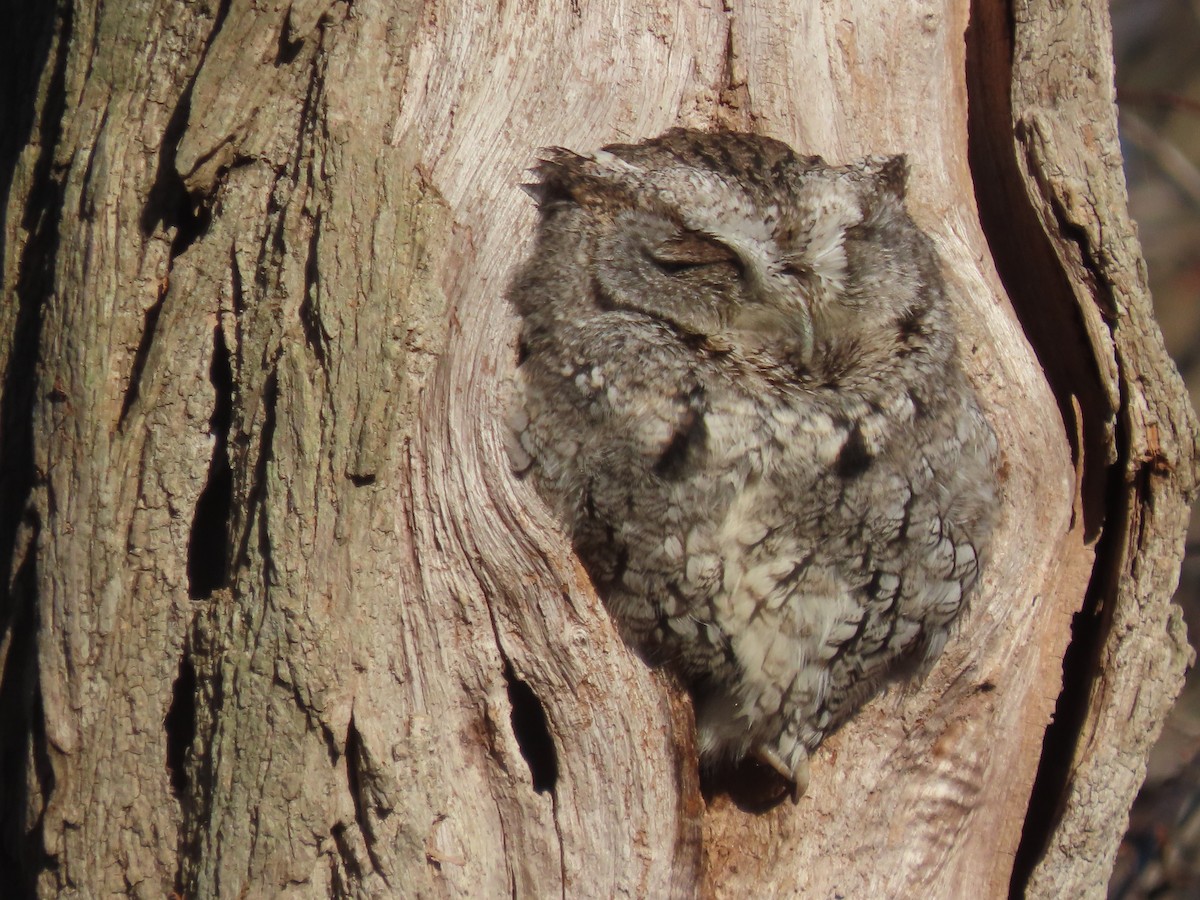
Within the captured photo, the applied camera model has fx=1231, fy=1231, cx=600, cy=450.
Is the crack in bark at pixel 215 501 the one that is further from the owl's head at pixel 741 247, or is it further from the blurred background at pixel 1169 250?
the blurred background at pixel 1169 250

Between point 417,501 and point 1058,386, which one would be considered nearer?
point 417,501

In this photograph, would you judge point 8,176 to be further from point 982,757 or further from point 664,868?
point 982,757

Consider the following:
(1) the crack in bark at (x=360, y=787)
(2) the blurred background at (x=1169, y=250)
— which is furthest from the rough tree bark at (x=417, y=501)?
(2) the blurred background at (x=1169, y=250)

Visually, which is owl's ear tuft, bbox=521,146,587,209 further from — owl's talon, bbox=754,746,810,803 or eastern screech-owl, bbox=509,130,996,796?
owl's talon, bbox=754,746,810,803

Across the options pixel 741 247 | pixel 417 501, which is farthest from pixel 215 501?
pixel 741 247

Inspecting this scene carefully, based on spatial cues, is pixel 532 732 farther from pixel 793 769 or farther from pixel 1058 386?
pixel 1058 386

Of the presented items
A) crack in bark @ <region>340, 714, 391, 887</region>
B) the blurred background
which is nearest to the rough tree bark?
crack in bark @ <region>340, 714, 391, 887</region>
